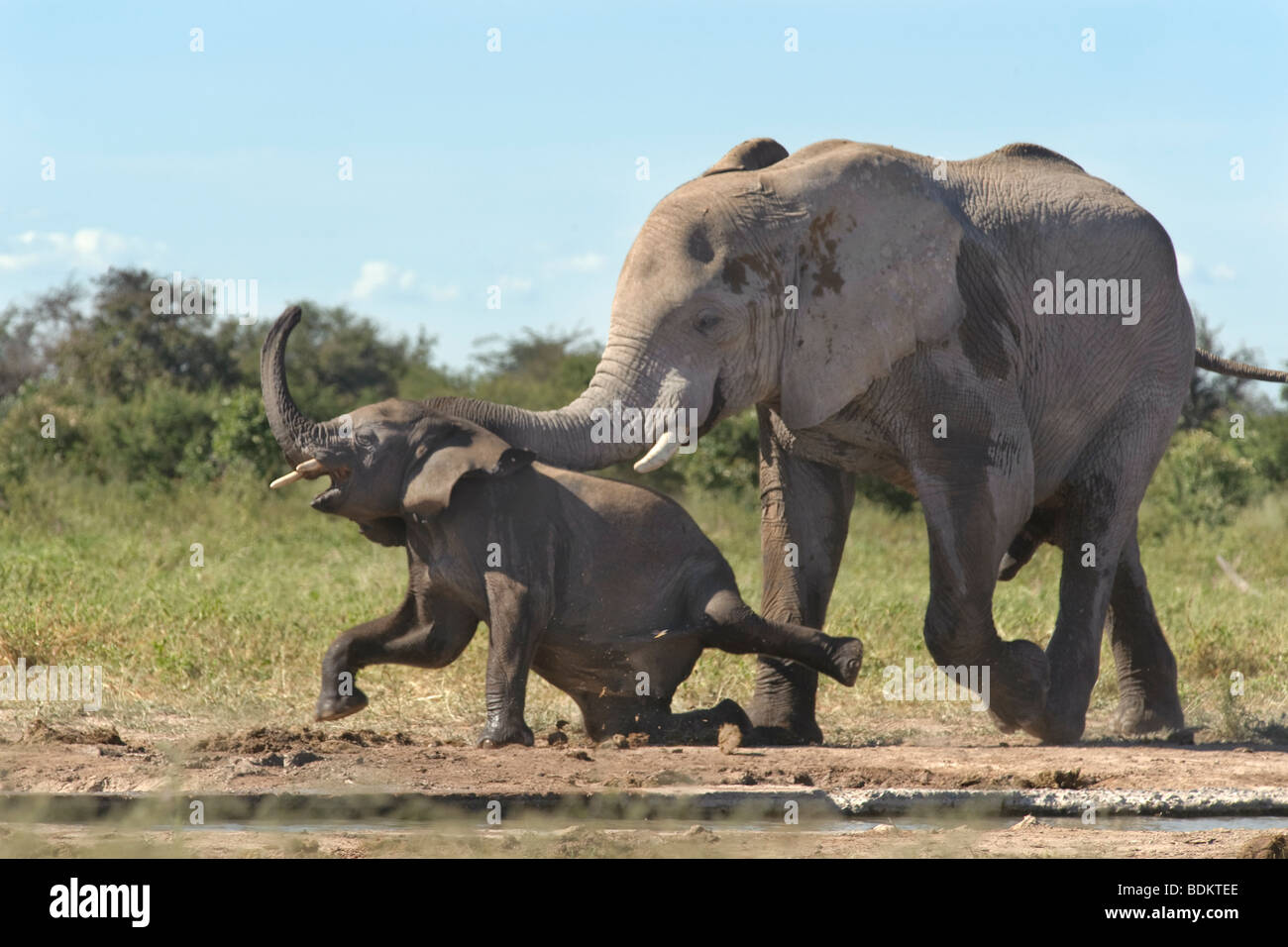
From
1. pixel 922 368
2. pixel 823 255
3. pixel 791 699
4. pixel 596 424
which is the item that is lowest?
pixel 791 699

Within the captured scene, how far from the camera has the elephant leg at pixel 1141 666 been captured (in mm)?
8203

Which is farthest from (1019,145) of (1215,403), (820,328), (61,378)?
(1215,403)

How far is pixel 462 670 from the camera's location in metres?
8.93

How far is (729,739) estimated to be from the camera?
680 cm

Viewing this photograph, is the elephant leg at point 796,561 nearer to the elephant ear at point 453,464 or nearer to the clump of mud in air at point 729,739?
the clump of mud in air at point 729,739

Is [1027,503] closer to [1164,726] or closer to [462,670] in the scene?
[1164,726]

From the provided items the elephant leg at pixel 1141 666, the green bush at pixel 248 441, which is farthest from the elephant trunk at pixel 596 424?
the green bush at pixel 248 441

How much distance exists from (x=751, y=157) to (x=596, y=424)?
1.50 meters

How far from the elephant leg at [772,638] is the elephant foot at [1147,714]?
2.00 m

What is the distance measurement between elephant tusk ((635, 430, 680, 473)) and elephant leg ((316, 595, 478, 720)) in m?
1.06

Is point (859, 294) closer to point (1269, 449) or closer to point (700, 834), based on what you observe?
point (700, 834)

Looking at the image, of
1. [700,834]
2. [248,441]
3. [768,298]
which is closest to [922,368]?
[768,298]

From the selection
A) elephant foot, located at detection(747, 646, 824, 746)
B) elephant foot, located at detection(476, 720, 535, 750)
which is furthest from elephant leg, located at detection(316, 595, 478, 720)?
elephant foot, located at detection(747, 646, 824, 746)

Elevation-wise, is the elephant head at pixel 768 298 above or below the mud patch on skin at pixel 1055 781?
above
